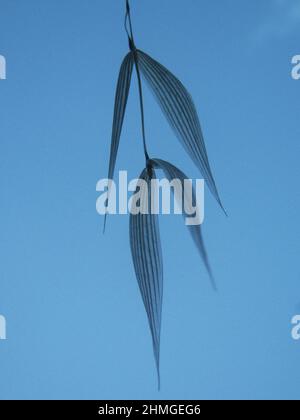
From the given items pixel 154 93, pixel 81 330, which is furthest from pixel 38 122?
pixel 81 330

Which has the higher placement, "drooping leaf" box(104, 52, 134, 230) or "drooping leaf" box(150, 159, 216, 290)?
"drooping leaf" box(104, 52, 134, 230)

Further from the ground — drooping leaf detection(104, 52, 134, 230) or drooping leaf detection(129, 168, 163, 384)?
drooping leaf detection(104, 52, 134, 230)

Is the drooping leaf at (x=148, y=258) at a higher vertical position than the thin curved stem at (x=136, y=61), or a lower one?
lower

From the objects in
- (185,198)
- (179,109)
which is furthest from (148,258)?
(179,109)

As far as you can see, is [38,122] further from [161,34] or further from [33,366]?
[33,366]
